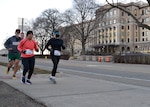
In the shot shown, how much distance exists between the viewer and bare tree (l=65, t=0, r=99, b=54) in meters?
63.8

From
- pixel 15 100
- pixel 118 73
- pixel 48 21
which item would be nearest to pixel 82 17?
pixel 48 21

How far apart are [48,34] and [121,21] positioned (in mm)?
62084

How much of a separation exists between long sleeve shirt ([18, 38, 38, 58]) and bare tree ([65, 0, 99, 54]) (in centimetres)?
5432

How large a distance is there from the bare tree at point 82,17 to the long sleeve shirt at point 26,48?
5432 centimetres

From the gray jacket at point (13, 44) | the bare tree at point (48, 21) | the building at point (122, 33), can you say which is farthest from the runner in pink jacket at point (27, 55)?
the building at point (122, 33)

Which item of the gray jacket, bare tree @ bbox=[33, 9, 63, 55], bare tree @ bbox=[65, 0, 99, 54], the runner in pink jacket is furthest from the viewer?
bare tree @ bbox=[33, 9, 63, 55]

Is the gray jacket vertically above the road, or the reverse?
the gray jacket

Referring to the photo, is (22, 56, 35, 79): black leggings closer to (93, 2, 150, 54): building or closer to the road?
the road

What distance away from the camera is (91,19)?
6525cm

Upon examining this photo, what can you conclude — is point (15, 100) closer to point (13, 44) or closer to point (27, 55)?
point (27, 55)

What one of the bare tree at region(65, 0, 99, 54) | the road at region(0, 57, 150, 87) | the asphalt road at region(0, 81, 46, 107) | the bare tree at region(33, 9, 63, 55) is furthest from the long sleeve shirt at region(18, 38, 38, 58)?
the bare tree at region(33, 9, 63, 55)

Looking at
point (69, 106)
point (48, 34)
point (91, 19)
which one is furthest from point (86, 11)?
point (69, 106)

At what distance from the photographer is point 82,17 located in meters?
65.8

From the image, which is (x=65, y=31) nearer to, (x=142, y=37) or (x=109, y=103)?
(x=109, y=103)
